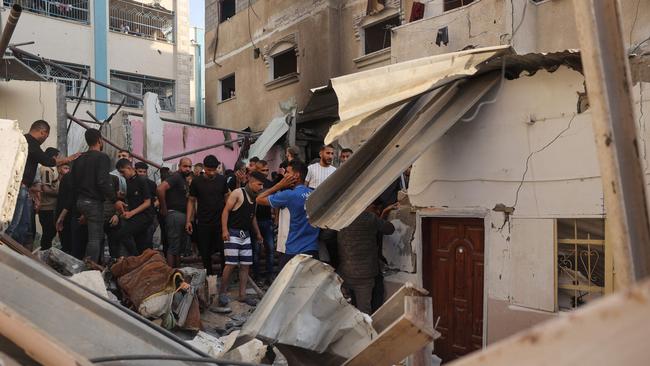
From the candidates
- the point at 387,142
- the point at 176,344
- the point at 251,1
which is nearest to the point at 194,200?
the point at 387,142

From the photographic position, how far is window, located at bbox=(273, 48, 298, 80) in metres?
16.1

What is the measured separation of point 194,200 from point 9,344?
5606 mm

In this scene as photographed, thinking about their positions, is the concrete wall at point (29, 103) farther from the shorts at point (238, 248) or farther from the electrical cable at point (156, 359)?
the electrical cable at point (156, 359)

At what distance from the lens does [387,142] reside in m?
5.98

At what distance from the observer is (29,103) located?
9.02 meters

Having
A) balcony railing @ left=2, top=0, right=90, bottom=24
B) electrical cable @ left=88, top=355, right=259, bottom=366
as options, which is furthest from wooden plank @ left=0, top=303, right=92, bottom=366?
balcony railing @ left=2, top=0, right=90, bottom=24

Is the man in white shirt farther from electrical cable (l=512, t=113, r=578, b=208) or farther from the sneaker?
electrical cable (l=512, t=113, r=578, b=208)

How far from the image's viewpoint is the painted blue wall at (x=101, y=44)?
2091 centimetres

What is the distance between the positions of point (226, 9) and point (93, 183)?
1453 cm

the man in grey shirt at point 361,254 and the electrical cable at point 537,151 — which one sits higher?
the electrical cable at point 537,151

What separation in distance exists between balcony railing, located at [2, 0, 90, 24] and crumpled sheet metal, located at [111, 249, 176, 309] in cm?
1665

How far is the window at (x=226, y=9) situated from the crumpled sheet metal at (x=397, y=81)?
15.3 meters

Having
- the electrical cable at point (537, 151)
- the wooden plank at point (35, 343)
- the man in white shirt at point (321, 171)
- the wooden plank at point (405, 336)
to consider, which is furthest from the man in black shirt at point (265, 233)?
the wooden plank at point (35, 343)

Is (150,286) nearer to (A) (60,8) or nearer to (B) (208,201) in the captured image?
(B) (208,201)
